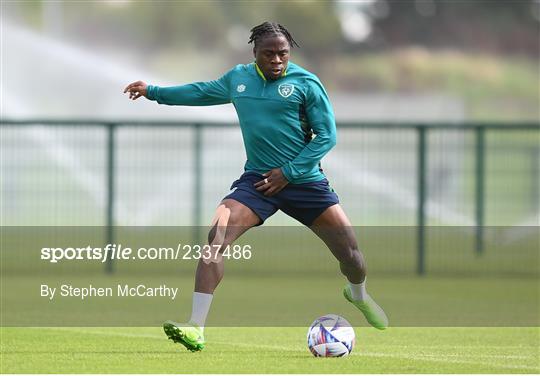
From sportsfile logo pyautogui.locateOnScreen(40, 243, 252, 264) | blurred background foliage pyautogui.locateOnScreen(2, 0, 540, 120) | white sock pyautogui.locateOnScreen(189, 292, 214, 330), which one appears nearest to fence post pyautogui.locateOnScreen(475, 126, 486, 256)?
sportsfile logo pyautogui.locateOnScreen(40, 243, 252, 264)

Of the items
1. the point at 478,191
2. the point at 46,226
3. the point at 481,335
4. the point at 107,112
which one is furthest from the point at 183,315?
the point at 107,112

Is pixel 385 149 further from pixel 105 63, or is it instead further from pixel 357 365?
pixel 105 63

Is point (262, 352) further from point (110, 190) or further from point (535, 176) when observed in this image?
point (535, 176)

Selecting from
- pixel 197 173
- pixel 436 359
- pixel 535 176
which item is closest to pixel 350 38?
pixel 535 176

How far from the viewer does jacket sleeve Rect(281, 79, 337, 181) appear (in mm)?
11969

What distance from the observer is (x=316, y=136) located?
39.4 feet

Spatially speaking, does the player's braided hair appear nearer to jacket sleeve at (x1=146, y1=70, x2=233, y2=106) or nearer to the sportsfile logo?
jacket sleeve at (x1=146, y1=70, x2=233, y2=106)

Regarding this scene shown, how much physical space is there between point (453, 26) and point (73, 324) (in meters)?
71.8

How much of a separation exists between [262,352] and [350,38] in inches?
2764

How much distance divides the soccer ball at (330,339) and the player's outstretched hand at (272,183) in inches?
42.0

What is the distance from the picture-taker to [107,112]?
63875mm

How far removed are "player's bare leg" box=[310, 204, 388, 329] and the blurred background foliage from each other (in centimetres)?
6145

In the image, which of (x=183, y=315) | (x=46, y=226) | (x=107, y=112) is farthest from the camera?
(x=107, y=112)

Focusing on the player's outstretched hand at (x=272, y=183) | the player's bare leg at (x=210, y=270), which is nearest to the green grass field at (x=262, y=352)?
the player's bare leg at (x=210, y=270)
